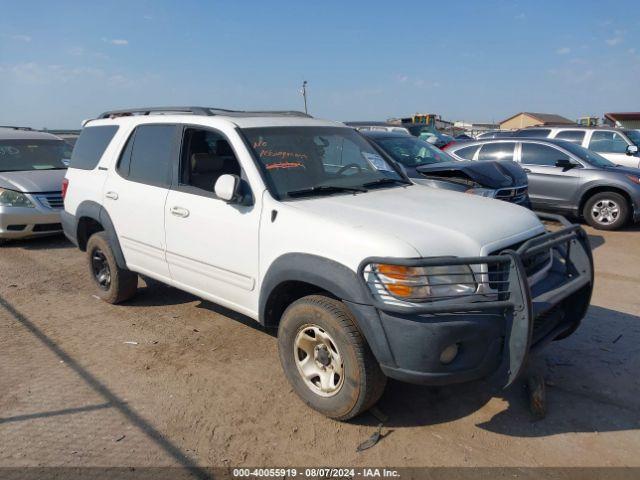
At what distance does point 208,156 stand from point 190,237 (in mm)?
740

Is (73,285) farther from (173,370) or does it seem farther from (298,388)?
(298,388)

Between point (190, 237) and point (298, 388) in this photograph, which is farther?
point (190, 237)

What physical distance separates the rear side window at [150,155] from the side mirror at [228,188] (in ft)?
3.14

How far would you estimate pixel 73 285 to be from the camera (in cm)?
622

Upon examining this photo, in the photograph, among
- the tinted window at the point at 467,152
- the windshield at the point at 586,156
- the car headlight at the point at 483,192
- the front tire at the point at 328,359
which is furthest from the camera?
the tinted window at the point at 467,152

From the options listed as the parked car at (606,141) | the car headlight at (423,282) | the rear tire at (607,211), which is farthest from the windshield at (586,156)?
the car headlight at (423,282)

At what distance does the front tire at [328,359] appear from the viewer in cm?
306

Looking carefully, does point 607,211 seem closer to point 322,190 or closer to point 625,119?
point 322,190

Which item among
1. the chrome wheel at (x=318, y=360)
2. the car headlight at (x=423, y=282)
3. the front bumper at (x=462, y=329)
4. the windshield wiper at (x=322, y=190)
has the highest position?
the windshield wiper at (x=322, y=190)

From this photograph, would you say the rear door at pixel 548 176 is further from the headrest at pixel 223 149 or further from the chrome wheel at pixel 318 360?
the chrome wheel at pixel 318 360

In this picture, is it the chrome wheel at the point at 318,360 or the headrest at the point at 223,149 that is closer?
→ the chrome wheel at the point at 318,360

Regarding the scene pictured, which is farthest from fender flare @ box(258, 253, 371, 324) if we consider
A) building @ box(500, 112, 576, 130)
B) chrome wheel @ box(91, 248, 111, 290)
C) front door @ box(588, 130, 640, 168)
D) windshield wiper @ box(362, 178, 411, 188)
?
building @ box(500, 112, 576, 130)

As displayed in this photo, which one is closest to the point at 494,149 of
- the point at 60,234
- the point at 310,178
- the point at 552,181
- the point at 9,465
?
the point at 552,181

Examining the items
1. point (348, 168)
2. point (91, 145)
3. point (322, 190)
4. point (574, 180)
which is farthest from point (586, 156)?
point (91, 145)
